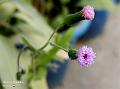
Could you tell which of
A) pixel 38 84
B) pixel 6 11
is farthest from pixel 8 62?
pixel 6 11

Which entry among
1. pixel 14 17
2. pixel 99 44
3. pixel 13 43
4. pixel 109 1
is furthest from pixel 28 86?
pixel 99 44

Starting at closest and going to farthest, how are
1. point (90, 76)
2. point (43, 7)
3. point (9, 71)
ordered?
point (9, 71)
point (43, 7)
point (90, 76)

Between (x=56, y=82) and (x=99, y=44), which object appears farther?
(x=99, y=44)

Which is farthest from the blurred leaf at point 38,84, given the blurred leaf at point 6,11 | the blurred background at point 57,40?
the blurred leaf at point 6,11

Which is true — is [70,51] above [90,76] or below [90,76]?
below

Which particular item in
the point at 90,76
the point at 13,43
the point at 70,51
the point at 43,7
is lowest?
the point at 70,51

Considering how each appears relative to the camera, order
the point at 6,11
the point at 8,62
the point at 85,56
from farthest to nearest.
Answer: the point at 6,11, the point at 8,62, the point at 85,56

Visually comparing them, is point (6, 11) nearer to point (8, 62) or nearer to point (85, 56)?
point (8, 62)

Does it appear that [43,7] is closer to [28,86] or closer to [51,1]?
[51,1]

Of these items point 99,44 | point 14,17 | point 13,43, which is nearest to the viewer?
point 13,43
